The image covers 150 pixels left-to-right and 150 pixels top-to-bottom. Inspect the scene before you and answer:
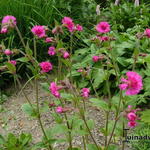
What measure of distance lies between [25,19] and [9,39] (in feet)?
1.45

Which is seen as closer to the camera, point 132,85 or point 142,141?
point 132,85

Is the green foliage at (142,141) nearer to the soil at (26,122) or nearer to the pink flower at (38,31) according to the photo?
the soil at (26,122)

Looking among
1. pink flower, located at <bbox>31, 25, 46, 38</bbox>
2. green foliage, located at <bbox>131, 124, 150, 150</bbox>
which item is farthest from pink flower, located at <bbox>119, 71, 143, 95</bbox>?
green foliage, located at <bbox>131, 124, 150, 150</bbox>

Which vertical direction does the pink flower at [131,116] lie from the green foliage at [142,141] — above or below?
above

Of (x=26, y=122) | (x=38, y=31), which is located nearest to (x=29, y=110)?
(x=38, y=31)

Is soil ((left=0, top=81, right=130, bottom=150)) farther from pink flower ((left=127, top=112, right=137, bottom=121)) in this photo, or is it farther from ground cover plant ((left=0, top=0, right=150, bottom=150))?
pink flower ((left=127, top=112, right=137, bottom=121))

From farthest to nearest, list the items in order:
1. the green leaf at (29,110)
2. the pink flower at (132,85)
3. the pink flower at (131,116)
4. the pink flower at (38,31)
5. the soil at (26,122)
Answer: the soil at (26,122), the green leaf at (29,110), the pink flower at (38,31), the pink flower at (131,116), the pink flower at (132,85)

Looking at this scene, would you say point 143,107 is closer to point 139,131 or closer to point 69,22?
point 139,131

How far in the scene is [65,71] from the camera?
3.51 m

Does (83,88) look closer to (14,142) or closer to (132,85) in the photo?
(132,85)

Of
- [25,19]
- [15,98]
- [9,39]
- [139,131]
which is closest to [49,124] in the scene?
[15,98]

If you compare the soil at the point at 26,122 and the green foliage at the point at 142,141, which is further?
the soil at the point at 26,122

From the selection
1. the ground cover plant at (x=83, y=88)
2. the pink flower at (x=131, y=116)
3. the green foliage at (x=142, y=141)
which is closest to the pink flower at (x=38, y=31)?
the ground cover plant at (x=83, y=88)

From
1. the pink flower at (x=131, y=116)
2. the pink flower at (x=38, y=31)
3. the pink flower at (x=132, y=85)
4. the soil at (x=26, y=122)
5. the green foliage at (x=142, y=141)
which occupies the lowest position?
the soil at (x=26, y=122)
